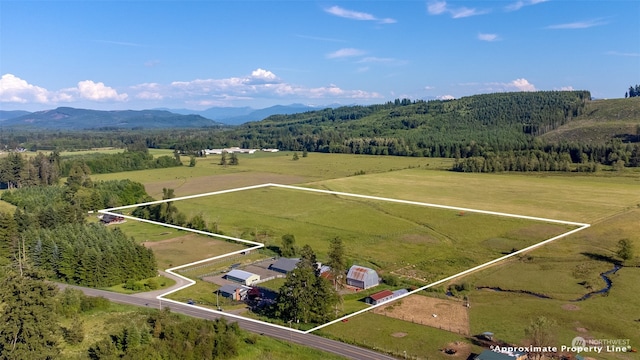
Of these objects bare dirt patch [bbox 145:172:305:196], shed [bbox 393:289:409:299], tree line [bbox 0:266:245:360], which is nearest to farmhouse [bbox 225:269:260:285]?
tree line [bbox 0:266:245:360]

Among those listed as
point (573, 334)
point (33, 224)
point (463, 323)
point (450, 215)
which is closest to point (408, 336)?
point (463, 323)

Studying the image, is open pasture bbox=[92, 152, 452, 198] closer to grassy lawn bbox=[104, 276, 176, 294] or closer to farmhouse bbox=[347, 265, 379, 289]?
grassy lawn bbox=[104, 276, 176, 294]

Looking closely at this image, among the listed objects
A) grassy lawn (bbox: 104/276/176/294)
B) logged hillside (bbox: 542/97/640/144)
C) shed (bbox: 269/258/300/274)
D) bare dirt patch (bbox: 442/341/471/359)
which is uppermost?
logged hillside (bbox: 542/97/640/144)

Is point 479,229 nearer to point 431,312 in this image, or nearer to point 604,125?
point 431,312

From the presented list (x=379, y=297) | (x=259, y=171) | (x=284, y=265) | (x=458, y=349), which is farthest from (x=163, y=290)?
(x=259, y=171)

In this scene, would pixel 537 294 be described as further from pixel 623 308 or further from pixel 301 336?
pixel 301 336

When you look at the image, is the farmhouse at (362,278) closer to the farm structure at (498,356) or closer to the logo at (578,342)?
the farm structure at (498,356)
